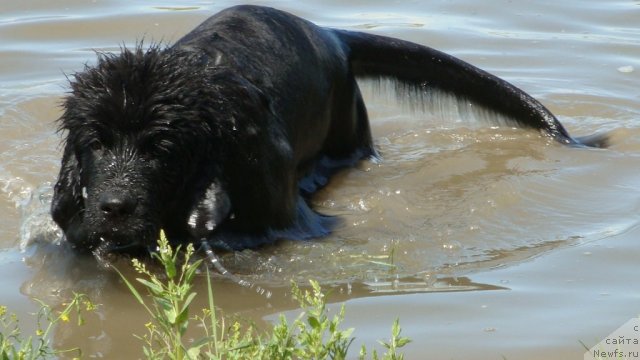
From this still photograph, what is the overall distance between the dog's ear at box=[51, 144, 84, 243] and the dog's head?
3 centimetres

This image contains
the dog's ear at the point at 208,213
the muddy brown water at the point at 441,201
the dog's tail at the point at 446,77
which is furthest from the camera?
the dog's tail at the point at 446,77

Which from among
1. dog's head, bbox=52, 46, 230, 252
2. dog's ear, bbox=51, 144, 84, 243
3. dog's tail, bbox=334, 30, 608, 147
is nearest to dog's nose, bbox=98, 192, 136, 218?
dog's head, bbox=52, 46, 230, 252

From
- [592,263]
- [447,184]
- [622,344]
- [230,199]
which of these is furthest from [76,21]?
[622,344]

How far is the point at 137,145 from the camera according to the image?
558 centimetres

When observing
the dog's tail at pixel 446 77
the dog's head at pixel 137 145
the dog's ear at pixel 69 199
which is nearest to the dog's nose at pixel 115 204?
the dog's head at pixel 137 145

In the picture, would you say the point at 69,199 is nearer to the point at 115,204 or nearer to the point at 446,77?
the point at 115,204

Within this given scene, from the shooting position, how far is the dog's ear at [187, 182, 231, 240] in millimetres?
5785

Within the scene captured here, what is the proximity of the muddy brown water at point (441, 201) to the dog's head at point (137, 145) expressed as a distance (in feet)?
1.18

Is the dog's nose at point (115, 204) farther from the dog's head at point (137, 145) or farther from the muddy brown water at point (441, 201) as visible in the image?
the muddy brown water at point (441, 201)

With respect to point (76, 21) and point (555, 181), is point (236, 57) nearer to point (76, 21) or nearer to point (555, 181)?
point (555, 181)

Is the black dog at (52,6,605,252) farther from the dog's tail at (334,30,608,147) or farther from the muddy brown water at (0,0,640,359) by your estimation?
the dog's tail at (334,30,608,147)

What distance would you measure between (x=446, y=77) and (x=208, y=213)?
8.93 ft

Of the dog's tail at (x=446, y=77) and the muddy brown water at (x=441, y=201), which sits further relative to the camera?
the dog's tail at (x=446, y=77)

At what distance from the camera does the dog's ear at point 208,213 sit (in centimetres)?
579
